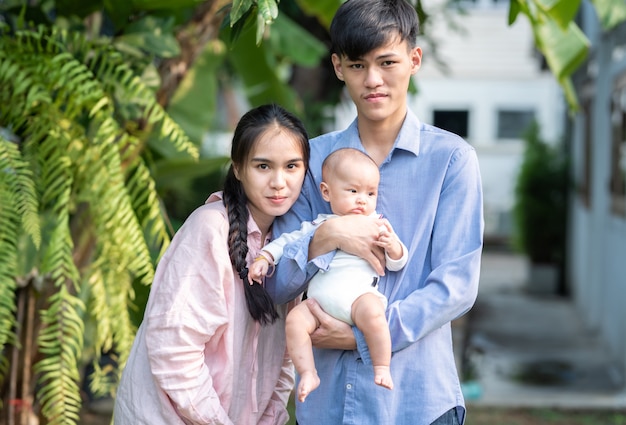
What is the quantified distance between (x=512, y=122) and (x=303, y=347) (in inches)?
686

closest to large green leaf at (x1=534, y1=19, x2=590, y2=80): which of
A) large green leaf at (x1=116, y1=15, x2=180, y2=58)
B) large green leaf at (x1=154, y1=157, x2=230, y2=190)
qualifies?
large green leaf at (x1=154, y1=157, x2=230, y2=190)

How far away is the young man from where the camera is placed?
7.13ft

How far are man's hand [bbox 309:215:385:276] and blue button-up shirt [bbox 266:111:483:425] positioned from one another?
0.04m

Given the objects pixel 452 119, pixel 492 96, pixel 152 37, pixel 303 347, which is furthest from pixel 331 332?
pixel 452 119

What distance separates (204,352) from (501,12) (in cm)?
1626

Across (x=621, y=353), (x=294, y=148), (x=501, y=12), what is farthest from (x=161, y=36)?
(x=501, y=12)

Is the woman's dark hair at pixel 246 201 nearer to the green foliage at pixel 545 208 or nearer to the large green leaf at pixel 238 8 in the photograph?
the large green leaf at pixel 238 8

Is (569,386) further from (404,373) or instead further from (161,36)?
(404,373)

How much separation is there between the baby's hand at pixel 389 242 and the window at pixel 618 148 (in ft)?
20.7

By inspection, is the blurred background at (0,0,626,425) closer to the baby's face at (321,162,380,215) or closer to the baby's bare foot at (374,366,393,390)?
the baby's face at (321,162,380,215)

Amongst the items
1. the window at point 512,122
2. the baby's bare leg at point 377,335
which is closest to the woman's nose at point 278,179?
the baby's bare leg at point 377,335

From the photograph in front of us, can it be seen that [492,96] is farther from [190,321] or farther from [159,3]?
[190,321]

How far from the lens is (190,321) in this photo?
2213 mm

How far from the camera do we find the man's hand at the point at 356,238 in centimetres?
217
